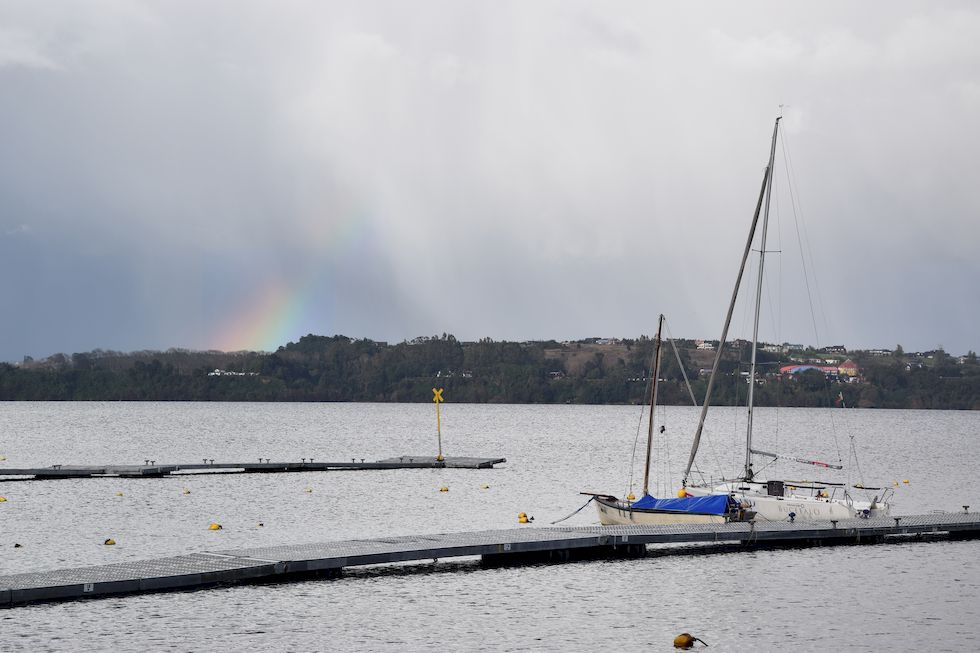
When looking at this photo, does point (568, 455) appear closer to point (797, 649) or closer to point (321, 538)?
point (321, 538)

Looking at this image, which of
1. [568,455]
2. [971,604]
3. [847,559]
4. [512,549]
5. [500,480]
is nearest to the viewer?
[971,604]

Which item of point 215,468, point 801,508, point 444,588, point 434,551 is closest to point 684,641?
point 444,588

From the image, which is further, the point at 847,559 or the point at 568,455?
the point at 568,455

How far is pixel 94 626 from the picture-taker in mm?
27094

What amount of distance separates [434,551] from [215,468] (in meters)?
55.4

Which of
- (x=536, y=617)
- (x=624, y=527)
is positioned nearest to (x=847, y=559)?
(x=624, y=527)

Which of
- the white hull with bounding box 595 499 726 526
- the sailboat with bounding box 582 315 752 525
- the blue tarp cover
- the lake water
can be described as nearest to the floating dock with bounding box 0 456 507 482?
the lake water

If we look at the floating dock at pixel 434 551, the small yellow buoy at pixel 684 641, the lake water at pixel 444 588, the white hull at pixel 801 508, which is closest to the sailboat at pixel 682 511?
the floating dock at pixel 434 551

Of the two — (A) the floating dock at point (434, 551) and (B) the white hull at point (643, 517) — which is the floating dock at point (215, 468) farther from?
(A) the floating dock at point (434, 551)

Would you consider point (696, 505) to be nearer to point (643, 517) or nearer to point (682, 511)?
point (682, 511)

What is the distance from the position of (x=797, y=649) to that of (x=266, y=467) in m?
61.4

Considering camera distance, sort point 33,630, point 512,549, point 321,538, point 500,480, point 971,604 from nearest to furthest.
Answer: point 33,630 → point 971,604 → point 512,549 → point 321,538 → point 500,480

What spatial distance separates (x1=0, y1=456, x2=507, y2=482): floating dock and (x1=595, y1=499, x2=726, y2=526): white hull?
42.1m

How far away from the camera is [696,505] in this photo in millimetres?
44438
